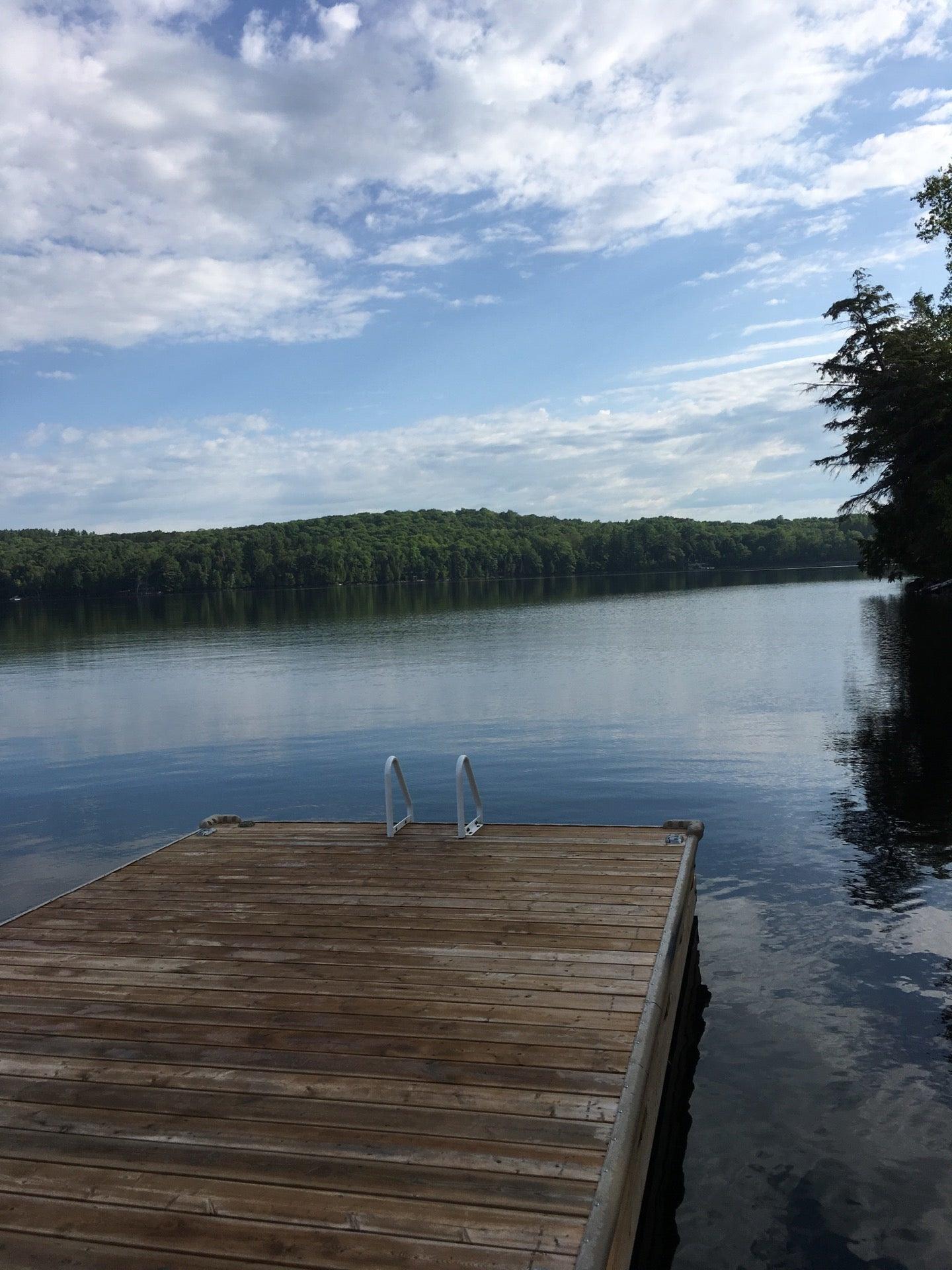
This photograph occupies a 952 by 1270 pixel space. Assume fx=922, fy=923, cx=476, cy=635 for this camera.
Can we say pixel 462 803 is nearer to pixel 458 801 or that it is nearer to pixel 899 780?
pixel 458 801

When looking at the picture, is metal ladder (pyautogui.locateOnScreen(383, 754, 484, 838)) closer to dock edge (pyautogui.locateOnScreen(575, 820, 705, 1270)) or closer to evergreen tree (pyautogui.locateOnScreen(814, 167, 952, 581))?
dock edge (pyautogui.locateOnScreen(575, 820, 705, 1270))

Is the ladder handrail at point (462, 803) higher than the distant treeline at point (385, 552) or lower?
lower

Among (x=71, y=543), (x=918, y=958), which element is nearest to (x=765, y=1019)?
(x=918, y=958)

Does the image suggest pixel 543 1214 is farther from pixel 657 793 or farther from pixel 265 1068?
pixel 657 793

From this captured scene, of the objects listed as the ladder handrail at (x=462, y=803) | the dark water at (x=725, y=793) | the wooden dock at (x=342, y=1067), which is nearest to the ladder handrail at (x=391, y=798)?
the ladder handrail at (x=462, y=803)

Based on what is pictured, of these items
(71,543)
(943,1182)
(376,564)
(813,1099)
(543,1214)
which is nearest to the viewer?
(543,1214)

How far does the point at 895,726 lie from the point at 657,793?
6.93 metres

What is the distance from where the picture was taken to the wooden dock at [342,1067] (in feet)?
11.6

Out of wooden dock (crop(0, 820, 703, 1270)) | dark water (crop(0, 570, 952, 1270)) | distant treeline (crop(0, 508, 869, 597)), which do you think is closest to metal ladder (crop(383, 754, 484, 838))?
wooden dock (crop(0, 820, 703, 1270))

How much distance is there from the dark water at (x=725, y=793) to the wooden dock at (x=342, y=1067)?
1.08 m

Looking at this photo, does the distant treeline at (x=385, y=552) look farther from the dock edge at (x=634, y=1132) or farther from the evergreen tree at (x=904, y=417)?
the dock edge at (x=634, y=1132)

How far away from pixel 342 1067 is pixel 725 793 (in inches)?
422

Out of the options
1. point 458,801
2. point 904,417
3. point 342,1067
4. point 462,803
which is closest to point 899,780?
point 462,803

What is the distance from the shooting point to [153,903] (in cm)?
769
